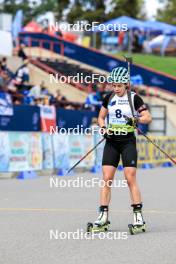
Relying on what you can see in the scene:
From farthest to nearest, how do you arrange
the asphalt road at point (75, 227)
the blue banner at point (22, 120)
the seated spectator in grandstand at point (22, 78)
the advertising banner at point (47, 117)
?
the seated spectator in grandstand at point (22, 78) < the advertising banner at point (47, 117) < the blue banner at point (22, 120) < the asphalt road at point (75, 227)

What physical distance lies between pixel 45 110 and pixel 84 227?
15.5m

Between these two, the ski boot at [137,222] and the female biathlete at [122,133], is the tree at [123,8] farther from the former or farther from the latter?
the ski boot at [137,222]

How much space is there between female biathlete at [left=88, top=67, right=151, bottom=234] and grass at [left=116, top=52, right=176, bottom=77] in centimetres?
3593

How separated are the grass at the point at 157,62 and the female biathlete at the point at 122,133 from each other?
118 ft

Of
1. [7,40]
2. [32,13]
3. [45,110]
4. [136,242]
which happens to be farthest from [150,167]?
[32,13]

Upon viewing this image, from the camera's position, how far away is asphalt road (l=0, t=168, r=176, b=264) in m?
7.04

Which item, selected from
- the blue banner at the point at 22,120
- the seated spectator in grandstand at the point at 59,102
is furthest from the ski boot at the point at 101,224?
the seated spectator in grandstand at the point at 59,102

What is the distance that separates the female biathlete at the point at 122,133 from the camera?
340 inches

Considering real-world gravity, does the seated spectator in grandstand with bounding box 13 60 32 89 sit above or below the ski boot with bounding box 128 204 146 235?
below

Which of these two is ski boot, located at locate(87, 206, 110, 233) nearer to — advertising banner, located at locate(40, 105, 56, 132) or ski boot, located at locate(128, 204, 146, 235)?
ski boot, located at locate(128, 204, 146, 235)

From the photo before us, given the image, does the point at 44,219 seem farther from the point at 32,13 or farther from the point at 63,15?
the point at 32,13

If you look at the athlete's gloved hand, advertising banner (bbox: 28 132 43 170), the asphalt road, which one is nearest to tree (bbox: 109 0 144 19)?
advertising banner (bbox: 28 132 43 170)

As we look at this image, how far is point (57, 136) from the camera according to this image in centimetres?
1983

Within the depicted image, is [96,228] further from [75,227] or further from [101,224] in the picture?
[75,227]
